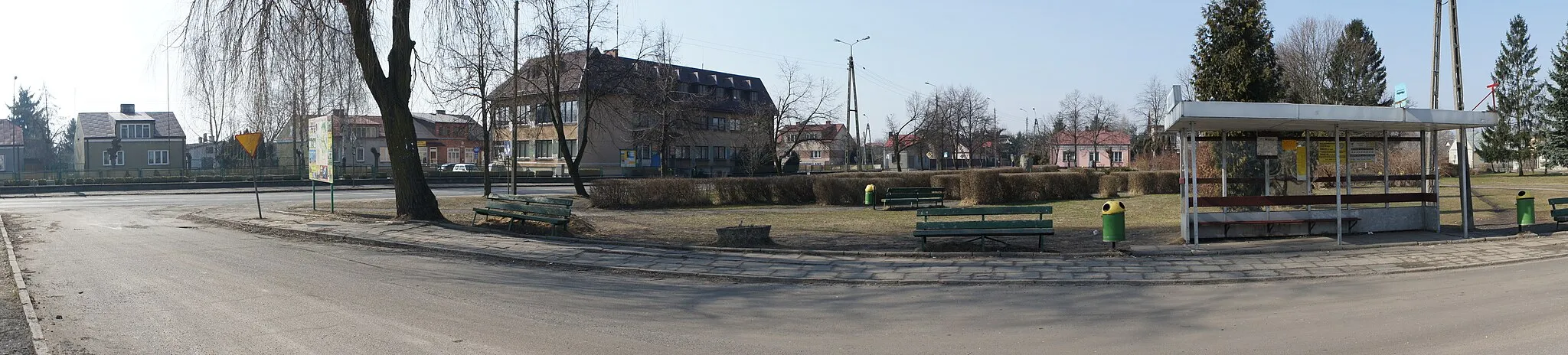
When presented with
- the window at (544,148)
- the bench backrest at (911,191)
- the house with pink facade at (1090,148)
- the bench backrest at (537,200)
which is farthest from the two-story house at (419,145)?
the house with pink facade at (1090,148)

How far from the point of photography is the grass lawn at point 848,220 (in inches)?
607

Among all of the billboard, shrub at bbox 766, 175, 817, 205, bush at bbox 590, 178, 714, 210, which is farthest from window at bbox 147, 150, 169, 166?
shrub at bbox 766, 175, 817, 205

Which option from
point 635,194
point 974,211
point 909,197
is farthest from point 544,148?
point 974,211

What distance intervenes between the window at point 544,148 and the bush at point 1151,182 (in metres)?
41.4

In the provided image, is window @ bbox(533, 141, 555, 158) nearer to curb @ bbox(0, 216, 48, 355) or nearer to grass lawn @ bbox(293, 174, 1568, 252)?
grass lawn @ bbox(293, 174, 1568, 252)

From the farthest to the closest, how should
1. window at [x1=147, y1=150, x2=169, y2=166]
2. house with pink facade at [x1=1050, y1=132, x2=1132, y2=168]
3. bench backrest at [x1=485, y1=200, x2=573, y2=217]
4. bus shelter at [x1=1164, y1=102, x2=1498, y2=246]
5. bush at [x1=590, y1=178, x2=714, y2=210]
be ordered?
house with pink facade at [x1=1050, y1=132, x2=1132, y2=168] < window at [x1=147, y1=150, x2=169, y2=166] < bush at [x1=590, y1=178, x2=714, y2=210] < bench backrest at [x1=485, y1=200, x2=573, y2=217] < bus shelter at [x1=1164, y1=102, x2=1498, y2=246]

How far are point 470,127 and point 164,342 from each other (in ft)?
108

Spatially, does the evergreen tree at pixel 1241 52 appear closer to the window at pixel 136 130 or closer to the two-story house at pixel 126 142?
the two-story house at pixel 126 142

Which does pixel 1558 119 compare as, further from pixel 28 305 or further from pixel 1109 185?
pixel 28 305

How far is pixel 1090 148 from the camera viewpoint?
99.0 metres

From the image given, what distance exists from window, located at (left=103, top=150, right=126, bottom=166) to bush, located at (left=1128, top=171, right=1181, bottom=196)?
7194 centimetres

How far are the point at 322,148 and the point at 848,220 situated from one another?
1245 cm

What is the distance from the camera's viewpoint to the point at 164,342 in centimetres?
690

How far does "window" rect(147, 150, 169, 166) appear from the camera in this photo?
A: 69.9 metres
